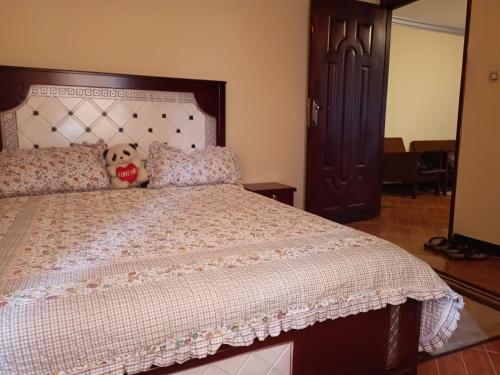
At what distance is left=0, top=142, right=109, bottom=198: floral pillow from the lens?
2330mm

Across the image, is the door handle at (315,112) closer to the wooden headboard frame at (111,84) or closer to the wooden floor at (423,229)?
the wooden headboard frame at (111,84)

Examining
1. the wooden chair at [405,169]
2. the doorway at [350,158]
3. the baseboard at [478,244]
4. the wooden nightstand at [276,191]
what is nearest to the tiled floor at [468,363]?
the doorway at [350,158]

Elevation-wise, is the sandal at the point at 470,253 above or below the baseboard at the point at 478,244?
below

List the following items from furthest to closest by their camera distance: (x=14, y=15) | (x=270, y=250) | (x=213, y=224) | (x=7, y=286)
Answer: (x=14, y=15) → (x=213, y=224) → (x=270, y=250) → (x=7, y=286)

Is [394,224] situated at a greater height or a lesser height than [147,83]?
lesser

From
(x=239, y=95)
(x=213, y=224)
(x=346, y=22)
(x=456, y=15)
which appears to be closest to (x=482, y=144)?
(x=346, y=22)

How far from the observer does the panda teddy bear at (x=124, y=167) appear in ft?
8.73

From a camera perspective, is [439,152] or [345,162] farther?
[439,152]

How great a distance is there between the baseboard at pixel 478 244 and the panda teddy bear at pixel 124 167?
2683 mm

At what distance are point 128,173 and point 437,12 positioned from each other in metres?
4.82

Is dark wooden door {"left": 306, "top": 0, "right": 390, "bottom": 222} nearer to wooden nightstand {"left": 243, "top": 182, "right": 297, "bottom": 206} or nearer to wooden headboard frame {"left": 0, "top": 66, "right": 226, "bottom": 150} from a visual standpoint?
wooden nightstand {"left": 243, "top": 182, "right": 297, "bottom": 206}

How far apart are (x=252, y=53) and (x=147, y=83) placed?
100 cm

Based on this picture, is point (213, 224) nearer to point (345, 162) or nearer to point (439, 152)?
point (345, 162)

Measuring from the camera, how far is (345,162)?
3.88m
